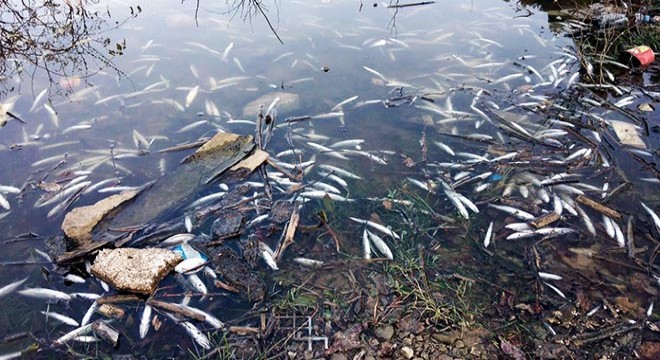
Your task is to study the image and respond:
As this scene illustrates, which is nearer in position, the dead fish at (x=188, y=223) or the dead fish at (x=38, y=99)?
the dead fish at (x=188, y=223)

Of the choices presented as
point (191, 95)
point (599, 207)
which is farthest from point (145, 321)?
point (599, 207)

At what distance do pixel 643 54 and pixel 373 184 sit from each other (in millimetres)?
5099

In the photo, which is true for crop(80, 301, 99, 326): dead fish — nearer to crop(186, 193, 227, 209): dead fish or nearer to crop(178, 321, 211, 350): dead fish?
crop(178, 321, 211, 350): dead fish

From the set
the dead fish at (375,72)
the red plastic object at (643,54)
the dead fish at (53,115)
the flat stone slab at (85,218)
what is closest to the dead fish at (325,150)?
the dead fish at (375,72)

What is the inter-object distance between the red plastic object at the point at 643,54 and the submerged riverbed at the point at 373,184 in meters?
0.61

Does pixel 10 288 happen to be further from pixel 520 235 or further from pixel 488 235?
pixel 520 235

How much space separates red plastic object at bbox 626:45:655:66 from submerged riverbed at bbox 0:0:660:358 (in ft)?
1.99

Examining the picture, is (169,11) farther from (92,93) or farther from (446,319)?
(446,319)

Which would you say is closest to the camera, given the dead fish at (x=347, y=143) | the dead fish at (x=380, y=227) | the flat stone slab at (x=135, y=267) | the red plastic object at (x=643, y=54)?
the flat stone slab at (x=135, y=267)

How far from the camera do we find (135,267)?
375cm

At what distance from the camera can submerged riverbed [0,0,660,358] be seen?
342 centimetres

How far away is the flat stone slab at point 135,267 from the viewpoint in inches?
144

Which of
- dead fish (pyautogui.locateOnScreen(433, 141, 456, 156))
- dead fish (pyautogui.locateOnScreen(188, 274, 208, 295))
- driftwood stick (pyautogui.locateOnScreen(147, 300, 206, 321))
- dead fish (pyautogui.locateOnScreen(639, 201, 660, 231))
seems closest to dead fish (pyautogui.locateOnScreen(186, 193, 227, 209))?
dead fish (pyautogui.locateOnScreen(188, 274, 208, 295))

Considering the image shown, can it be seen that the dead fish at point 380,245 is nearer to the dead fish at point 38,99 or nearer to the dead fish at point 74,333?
the dead fish at point 74,333
